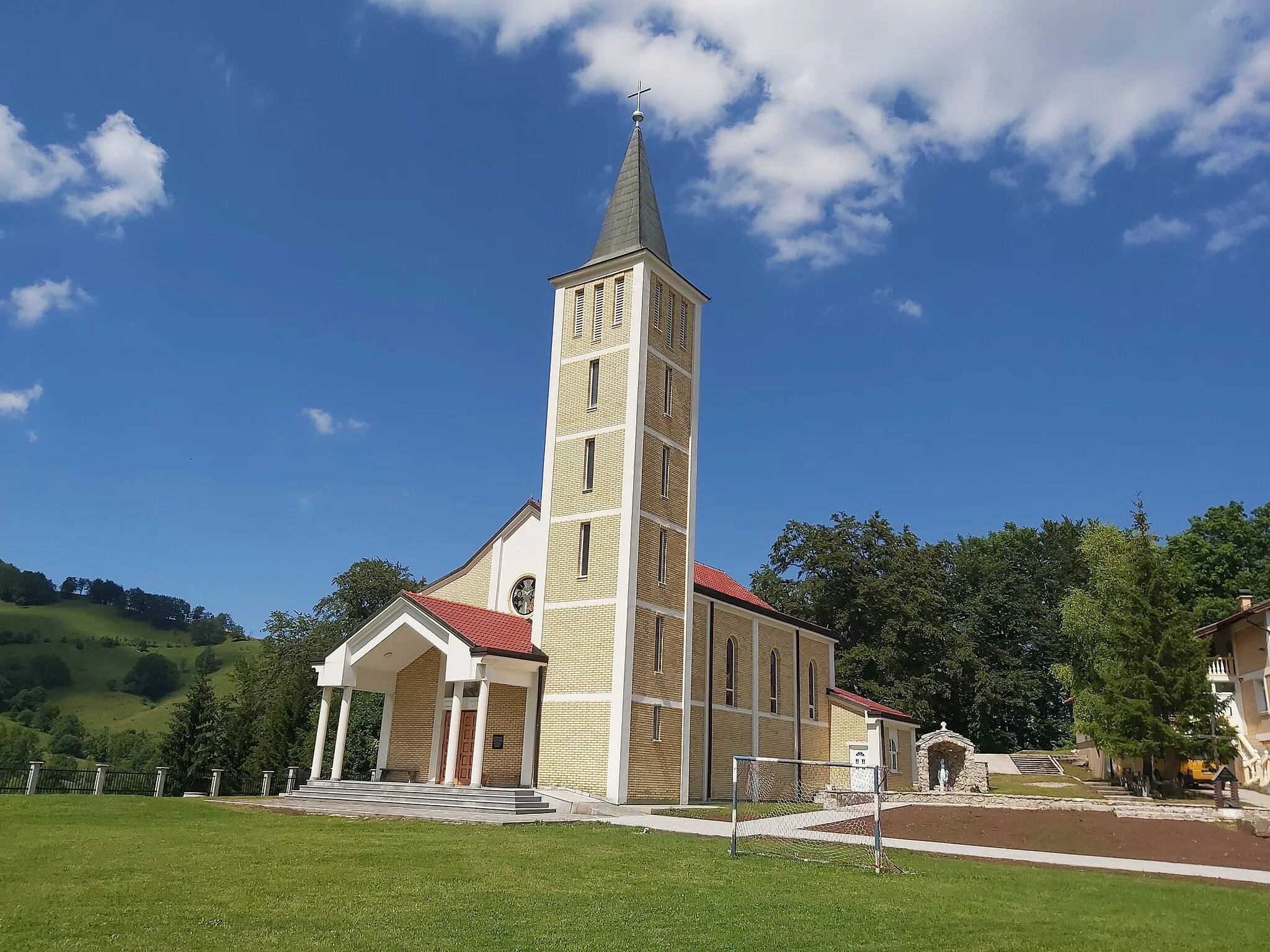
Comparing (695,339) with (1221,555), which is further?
(1221,555)

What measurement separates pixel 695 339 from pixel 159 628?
128706mm

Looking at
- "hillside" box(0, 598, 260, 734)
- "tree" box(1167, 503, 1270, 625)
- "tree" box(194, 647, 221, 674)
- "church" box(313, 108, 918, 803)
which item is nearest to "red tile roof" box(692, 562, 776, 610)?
"church" box(313, 108, 918, 803)

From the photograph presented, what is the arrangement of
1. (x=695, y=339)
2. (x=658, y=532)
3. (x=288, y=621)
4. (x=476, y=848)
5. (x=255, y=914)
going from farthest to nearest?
(x=288, y=621), (x=695, y=339), (x=658, y=532), (x=476, y=848), (x=255, y=914)

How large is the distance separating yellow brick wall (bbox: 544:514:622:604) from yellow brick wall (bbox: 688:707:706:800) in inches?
199

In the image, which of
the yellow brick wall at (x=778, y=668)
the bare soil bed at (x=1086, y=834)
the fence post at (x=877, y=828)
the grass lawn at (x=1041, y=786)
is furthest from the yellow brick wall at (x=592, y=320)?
the grass lawn at (x=1041, y=786)

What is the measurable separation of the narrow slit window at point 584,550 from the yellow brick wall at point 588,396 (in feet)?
10.8

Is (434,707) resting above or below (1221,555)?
below

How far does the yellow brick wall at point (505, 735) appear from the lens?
26.9 meters

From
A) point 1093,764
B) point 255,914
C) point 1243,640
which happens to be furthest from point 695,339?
point 1093,764

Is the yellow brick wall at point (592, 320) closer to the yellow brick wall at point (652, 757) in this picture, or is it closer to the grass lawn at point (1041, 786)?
the yellow brick wall at point (652, 757)

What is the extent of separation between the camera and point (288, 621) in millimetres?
59375

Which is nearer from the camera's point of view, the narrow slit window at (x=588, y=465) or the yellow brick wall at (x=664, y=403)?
the narrow slit window at (x=588, y=465)

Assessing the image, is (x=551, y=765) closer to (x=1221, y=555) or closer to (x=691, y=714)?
(x=691, y=714)

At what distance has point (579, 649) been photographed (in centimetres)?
2712
